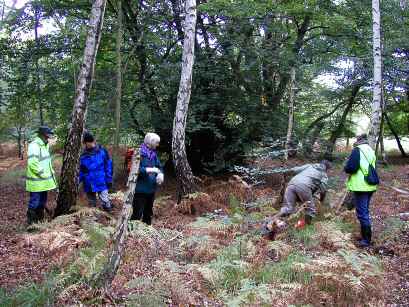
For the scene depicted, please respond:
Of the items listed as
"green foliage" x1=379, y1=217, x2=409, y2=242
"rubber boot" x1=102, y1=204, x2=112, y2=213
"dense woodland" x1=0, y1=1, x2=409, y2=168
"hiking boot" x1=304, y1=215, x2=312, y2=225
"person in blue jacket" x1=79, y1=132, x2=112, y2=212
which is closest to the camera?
"green foliage" x1=379, y1=217, x2=409, y2=242

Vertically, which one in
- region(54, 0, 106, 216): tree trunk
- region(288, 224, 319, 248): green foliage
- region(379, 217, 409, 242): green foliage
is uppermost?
region(54, 0, 106, 216): tree trunk

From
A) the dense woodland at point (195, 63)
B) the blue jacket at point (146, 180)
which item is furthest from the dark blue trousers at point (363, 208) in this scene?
the dense woodland at point (195, 63)

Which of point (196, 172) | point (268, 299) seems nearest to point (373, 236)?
point (268, 299)

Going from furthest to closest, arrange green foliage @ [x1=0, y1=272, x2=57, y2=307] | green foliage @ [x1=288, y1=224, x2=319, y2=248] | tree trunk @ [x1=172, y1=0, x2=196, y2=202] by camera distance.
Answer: tree trunk @ [x1=172, y1=0, x2=196, y2=202], green foliage @ [x1=288, y1=224, x2=319, y2=248], green foliage @ [x1=0, y1=272, x2=57, y2=307]

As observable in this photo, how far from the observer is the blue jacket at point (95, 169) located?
30.3 ft

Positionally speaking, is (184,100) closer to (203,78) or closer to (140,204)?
(140,204)

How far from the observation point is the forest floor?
5.09 meters

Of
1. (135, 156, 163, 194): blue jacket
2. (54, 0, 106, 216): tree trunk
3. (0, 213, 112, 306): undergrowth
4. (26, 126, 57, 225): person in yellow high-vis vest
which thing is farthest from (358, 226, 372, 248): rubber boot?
(26, 126, 57, 225): person in yellow high-vis vest

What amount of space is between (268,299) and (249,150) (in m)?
9.25

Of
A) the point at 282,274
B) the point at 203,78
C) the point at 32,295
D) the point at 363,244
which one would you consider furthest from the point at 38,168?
the point at 203,78

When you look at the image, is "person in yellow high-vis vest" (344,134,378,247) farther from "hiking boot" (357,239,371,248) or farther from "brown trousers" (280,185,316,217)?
"brown trousers" (280,185,316,217)

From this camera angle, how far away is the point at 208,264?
603cm

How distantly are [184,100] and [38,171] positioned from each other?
3.87 meters

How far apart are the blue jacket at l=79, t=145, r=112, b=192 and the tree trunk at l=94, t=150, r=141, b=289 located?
4.63 m
